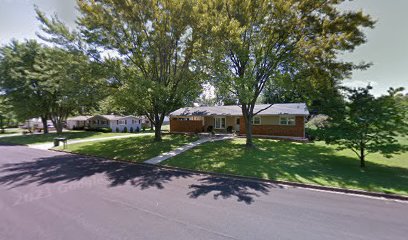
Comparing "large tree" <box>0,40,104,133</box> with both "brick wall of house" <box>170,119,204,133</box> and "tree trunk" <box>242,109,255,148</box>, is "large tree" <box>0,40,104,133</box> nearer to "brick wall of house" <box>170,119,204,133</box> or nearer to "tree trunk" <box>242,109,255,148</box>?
"brick wall of house" <box>170,119,204,133</box>

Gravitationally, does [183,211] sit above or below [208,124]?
below

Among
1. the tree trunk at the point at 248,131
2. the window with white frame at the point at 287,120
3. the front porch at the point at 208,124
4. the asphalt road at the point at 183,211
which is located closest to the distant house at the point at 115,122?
the front porch at the point at 208,124

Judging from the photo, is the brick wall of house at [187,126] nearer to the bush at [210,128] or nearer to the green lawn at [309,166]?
the bush at [210,128]

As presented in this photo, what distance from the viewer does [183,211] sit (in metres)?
5.78

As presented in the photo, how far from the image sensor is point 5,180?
8992 mm

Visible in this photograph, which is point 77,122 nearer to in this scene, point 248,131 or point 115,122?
point 115,122

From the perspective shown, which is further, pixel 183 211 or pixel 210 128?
pixel 210 128

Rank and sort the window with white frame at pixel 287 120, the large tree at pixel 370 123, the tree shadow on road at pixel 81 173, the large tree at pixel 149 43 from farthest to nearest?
the window with white frame at pixel 287 120 < the large tree at pixel 149 43 < the large tree at pixel 370 123 < the tree shadow on road at pixel 81 173

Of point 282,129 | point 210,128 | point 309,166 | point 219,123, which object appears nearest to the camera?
point 309,166

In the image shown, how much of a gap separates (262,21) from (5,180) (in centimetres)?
1697

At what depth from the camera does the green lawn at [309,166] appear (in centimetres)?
816

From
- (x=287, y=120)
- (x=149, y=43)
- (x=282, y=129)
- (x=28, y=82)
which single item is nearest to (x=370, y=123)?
(x=287, y=120)

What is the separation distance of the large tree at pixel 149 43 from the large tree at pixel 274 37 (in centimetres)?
250

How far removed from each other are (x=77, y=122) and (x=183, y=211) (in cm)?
4546
